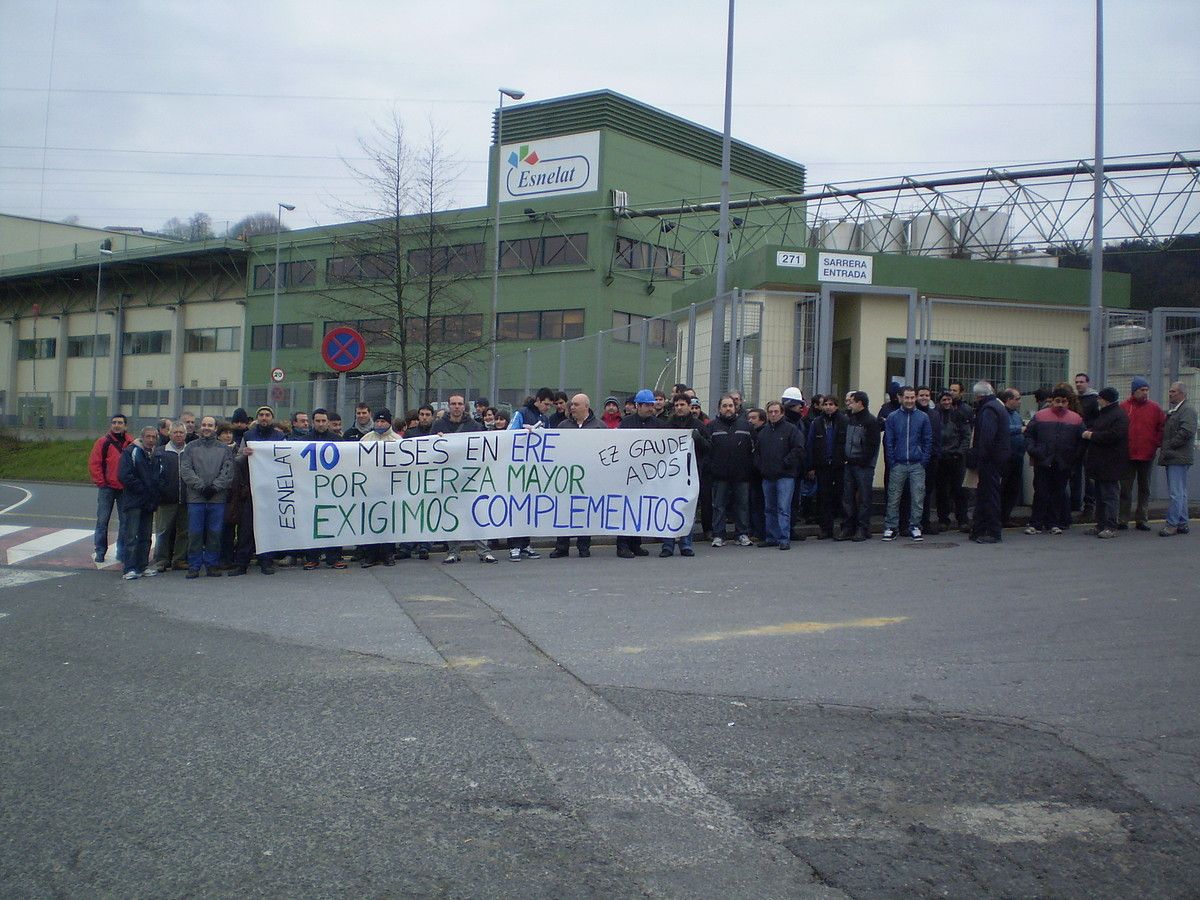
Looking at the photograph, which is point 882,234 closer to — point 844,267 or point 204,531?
point 844,267

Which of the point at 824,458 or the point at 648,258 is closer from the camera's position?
the point at 824,458

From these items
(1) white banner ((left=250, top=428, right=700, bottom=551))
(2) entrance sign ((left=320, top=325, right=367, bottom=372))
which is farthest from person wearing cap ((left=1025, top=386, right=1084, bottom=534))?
(2) entrance sign ((left=320, top=325, right=367, bottom=372))

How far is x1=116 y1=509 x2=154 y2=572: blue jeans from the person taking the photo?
11.2 metres

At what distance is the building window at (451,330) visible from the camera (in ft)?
119

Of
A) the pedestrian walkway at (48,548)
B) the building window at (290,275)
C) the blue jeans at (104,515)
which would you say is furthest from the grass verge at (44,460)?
the blue jeans at (104,515)

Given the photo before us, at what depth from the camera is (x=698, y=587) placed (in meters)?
9.92

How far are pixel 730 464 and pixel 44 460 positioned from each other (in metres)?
35.6

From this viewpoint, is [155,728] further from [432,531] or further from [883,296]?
[883,296]

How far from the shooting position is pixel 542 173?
144ft

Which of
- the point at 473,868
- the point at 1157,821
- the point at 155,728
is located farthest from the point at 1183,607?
the point at 155,728

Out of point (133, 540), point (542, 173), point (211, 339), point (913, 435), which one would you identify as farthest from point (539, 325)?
point (133, 540)

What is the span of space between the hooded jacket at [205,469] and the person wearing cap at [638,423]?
4564 millimetres

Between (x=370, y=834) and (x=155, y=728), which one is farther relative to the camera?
(x=155, y=728)

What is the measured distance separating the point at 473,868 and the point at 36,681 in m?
4.17
